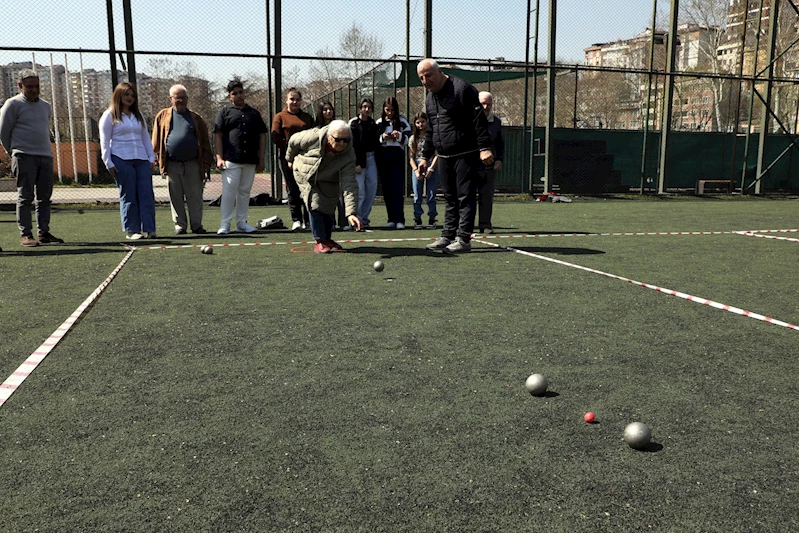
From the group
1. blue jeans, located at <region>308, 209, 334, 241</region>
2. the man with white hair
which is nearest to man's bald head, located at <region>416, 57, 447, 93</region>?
the man with white hair

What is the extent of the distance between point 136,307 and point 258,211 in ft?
26.2

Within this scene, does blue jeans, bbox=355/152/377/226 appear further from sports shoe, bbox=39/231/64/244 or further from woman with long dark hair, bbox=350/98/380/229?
sports shoe, bbox=39/231/64/244

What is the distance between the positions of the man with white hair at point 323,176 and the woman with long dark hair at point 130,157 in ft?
6.93

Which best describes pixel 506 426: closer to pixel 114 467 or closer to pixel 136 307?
pixel 114 467

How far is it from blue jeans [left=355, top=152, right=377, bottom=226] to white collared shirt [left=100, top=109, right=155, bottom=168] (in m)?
2.67

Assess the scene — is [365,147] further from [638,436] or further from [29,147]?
[638,436]

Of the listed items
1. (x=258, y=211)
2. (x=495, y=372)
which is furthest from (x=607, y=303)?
(x=258, y=211)

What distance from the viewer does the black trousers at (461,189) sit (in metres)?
6.95

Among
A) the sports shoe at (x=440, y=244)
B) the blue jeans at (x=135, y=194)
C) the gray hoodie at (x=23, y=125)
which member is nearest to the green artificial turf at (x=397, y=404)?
the sports shoe at (x=440, y=244)

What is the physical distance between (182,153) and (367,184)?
2350 millimetres

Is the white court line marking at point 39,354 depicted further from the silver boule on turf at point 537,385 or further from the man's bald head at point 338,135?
the man's bald head at point 338,135

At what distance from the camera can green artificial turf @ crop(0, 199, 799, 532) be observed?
197 cm

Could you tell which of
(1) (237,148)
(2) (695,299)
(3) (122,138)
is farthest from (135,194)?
(2) (695,299)

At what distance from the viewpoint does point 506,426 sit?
2533mm
